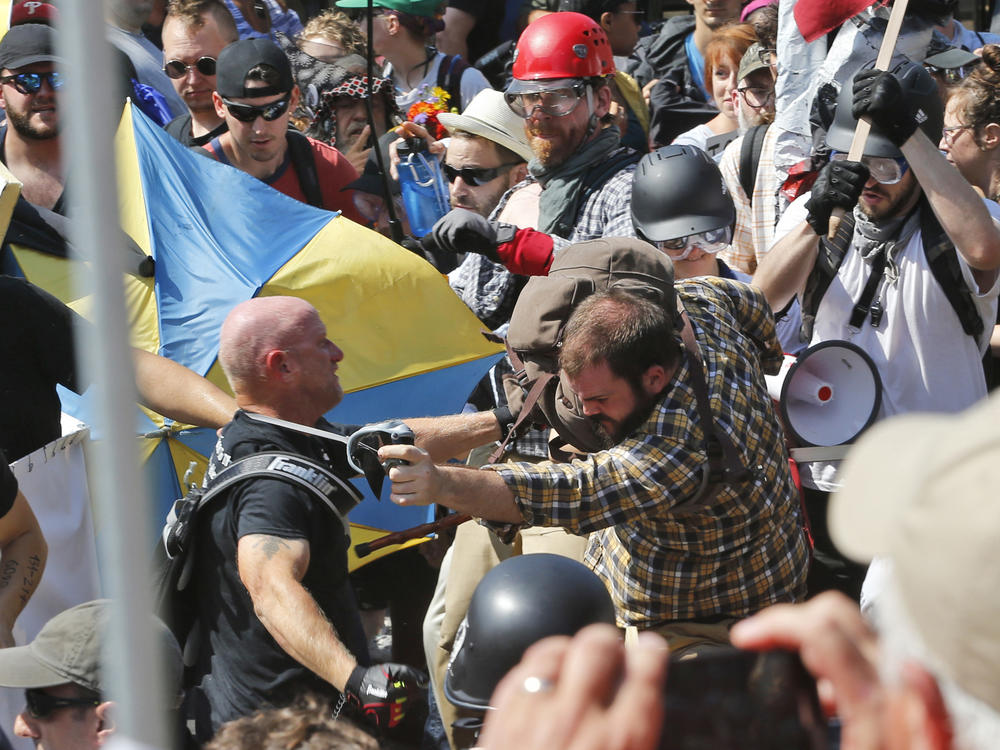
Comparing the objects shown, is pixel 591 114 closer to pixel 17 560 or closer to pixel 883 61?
pixel 883 61

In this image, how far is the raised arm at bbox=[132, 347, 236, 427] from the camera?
13.4 ft

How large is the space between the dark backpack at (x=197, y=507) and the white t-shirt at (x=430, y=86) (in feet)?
12.3

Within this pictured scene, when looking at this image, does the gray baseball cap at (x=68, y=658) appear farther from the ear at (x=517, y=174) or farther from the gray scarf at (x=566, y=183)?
the ear at (x=517, y=174)

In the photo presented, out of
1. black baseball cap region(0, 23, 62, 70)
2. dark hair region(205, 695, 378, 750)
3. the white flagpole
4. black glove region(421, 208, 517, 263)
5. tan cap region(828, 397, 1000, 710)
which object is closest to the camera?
tan cap region(828, 397, 1000, 710)

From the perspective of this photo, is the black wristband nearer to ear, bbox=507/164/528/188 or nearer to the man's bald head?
the man's bald head

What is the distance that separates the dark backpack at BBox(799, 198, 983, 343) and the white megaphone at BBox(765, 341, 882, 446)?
22 centimetres

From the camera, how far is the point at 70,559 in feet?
13.7

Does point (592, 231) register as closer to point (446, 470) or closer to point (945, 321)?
point (945, 321)

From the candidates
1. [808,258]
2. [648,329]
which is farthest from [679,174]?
[648,329]

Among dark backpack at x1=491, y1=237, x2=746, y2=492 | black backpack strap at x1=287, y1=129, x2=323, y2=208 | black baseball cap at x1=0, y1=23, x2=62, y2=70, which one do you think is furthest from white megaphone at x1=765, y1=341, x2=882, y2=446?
black baseball cap at x1=0, y1=23, x2=62, y2=70

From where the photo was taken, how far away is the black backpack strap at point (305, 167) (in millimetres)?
5805

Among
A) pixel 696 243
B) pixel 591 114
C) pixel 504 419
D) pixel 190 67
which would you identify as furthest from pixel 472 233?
pixel 190 67

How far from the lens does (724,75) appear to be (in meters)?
6.22

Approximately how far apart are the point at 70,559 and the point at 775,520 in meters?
2.23
